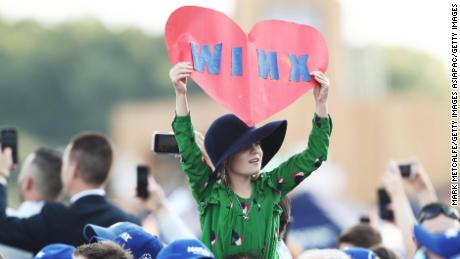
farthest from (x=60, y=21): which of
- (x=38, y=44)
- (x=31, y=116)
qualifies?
(x=31, y=116)

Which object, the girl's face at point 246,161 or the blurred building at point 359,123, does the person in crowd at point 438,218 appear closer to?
the girl's face at point 246,161

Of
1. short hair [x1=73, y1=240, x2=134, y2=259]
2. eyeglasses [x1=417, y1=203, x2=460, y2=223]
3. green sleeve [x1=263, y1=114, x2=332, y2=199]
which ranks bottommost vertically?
eyeglasses [x1=417, y1=203, x2=460, y2=223]

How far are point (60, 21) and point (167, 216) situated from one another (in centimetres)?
7676

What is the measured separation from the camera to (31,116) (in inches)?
2803

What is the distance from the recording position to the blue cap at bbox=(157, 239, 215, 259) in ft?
15.2

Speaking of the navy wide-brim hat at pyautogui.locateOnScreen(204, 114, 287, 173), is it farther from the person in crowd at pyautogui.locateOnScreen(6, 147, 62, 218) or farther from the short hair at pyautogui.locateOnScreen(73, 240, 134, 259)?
Result: the person in crowd at pyautogui.locateOnScreen(6, 147, 62, 218)

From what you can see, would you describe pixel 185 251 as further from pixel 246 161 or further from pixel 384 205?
pixel 384 205

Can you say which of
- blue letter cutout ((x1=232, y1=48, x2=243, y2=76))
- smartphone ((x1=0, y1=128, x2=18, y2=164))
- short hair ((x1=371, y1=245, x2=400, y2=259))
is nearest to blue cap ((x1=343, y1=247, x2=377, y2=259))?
short hair ((x1=371, y1=245, x2=400, y2=259))

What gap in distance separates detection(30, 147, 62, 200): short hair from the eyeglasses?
7.48ft

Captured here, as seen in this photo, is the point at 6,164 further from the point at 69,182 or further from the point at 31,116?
the point at 31,116

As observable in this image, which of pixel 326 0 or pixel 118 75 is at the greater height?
pixel 326 0

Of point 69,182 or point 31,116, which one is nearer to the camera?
point 69,182

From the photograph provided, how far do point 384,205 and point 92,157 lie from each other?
2005mm

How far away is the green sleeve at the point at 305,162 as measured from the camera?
5379 millimetres
